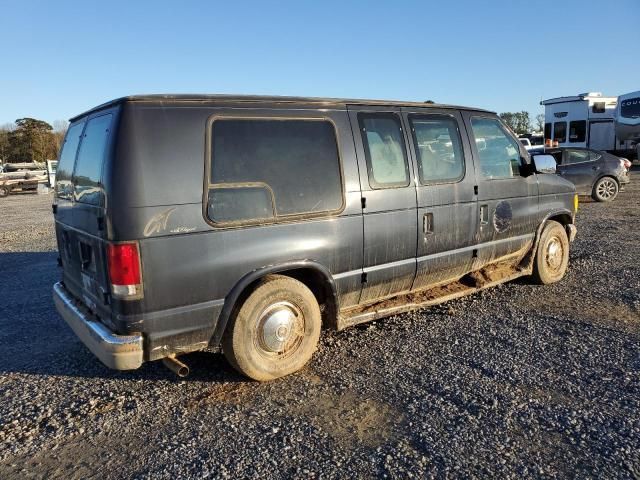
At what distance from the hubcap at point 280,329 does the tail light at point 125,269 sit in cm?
96

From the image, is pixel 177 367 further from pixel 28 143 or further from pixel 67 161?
pixel 28 143

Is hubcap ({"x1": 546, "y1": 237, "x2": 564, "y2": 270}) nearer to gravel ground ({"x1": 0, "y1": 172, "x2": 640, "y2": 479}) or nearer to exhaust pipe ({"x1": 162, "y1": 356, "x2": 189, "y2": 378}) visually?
gravel ground ({"x1": 0, "y1": 172, "x2": 640, "y2": 479})

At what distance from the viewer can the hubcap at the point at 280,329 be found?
3.78m

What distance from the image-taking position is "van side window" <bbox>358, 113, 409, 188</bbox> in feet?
14.0

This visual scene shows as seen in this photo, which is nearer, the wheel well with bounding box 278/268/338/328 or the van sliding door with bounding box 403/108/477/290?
the wheel well with bounding box 278/268/338/328

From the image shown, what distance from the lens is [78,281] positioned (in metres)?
4.00

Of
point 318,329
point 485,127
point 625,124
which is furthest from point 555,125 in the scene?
point 318,329

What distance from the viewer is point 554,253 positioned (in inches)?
240

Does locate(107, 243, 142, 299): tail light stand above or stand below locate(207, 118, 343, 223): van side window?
below

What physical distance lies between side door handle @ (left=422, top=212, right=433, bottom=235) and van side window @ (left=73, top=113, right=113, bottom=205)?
2732 millimetres

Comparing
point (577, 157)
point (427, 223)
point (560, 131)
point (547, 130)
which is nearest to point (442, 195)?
point (427, 223)

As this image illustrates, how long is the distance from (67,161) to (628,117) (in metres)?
23.5

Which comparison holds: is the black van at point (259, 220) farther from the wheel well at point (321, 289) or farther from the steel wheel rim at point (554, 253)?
the steel wheel rim at point (554, 253)

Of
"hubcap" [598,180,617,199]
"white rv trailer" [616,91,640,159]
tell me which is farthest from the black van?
"white rv trailer" [616,91,640,159]
